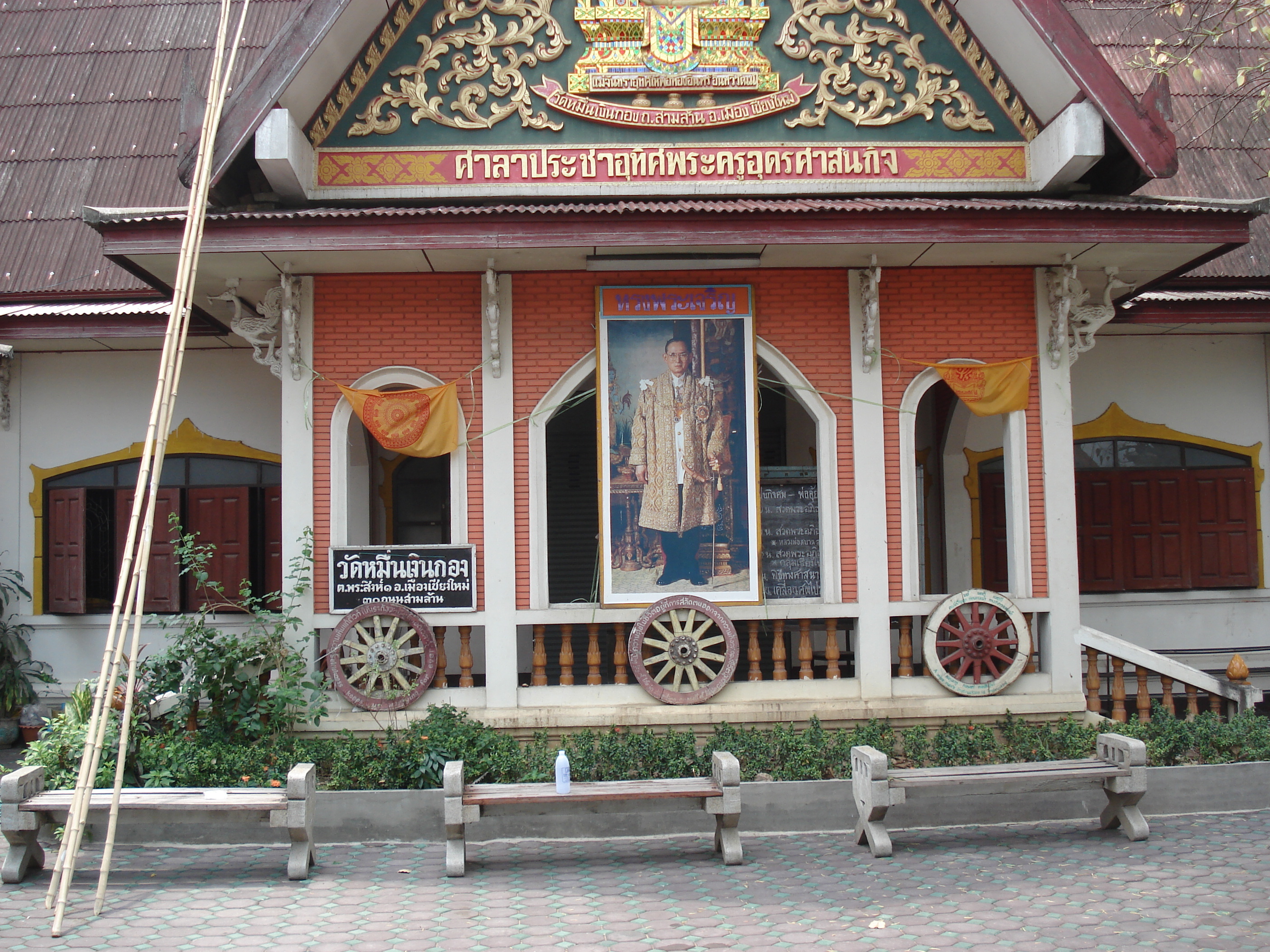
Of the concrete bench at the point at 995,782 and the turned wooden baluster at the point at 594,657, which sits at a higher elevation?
the turned wooden baluster at the point at 594,657

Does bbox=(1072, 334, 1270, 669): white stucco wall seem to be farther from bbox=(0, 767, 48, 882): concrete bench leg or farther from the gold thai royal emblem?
bbox=(0, 767, 48, 882): concrete bench leg

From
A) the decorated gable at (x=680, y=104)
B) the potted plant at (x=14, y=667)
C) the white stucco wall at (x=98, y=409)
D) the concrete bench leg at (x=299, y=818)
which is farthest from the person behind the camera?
the white stucco wall at (x=98, y=409)

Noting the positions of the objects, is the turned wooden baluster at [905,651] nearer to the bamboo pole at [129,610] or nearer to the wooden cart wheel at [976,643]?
the wooden cart wheel at [976,643]

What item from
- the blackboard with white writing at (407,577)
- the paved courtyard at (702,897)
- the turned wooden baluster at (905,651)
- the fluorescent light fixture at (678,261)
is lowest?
the paved courtyard at (702,897)

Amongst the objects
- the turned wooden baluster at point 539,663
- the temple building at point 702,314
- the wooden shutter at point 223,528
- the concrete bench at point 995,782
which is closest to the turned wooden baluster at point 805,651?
the temple building at point 702,314

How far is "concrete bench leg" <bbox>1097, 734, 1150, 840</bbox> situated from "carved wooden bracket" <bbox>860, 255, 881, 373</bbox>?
348 cm

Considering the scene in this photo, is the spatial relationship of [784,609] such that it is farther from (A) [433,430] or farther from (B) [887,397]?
(A) [433,430]

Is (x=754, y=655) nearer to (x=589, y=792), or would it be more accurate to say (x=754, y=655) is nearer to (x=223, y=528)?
(x=589, y=792)

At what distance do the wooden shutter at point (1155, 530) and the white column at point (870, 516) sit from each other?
4.25 m

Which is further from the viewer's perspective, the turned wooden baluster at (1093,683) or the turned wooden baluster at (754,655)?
the turned wooden baluster at (1093,683)

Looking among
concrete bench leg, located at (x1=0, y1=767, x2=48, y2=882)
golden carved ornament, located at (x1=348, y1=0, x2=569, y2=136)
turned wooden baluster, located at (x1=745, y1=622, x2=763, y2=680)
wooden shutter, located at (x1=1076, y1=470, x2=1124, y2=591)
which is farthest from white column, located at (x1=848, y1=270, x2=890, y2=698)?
concrete bench leg, located at (x1=0, y1=767, x2=48, y2=882)

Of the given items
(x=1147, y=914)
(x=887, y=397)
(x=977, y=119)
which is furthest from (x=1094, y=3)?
(x=1147, y=914)

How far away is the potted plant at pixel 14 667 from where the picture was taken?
1077cm

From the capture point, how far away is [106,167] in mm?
12688
